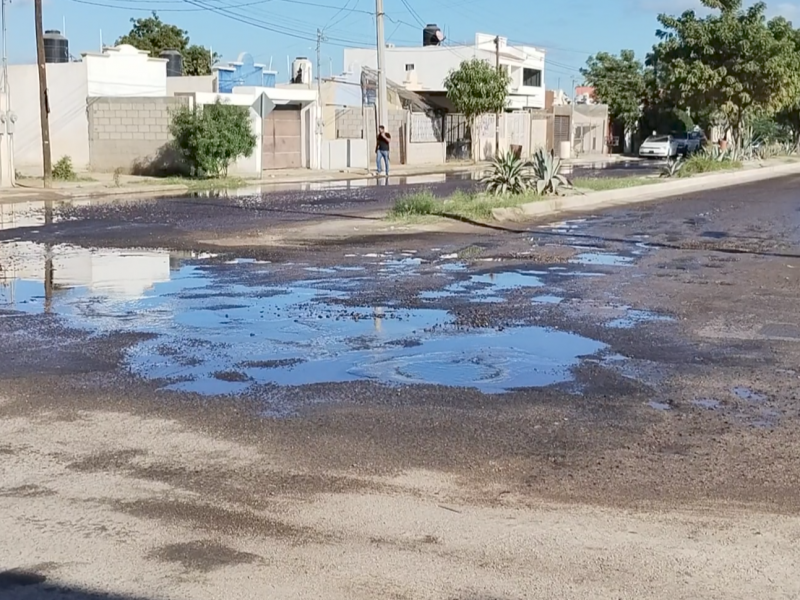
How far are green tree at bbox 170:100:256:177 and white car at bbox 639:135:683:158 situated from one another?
35.0 m

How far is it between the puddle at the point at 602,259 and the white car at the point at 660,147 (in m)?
51.9

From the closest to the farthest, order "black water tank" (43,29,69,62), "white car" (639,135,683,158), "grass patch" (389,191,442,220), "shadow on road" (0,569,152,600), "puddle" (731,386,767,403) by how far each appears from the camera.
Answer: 1. "shadow on road" (0,569,152,600)
2. "puddle" (731,386,767,403)
3. "grass patch" (389,191,442,220)
4. "black water tank" (43,29,69,62)
5. "white car" (639,135,683,158)

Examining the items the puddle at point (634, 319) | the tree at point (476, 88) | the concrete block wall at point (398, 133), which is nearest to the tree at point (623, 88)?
the tree at point (476, 88)

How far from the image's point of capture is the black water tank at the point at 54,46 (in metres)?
46.3

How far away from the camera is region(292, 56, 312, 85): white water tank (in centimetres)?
6241

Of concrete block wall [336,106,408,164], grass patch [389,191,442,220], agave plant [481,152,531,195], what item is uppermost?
concrete block wall [336,106,408,164]

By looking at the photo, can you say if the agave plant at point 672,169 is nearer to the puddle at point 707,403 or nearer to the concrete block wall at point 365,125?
the concrete block wall at point 365,125

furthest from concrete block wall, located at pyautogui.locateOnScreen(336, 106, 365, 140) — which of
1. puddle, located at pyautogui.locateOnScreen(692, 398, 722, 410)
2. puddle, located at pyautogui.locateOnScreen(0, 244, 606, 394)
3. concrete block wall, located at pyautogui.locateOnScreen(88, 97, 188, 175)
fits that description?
puddle, located at pyautogui.locateOnScreen(692, 398, 722, 410)

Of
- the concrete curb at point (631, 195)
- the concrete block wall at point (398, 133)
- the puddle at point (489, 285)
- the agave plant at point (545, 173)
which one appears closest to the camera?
the puddle at point (489, 285)

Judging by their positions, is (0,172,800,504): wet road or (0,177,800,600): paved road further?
(0,172,800,504): wet road

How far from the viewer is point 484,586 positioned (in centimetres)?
474

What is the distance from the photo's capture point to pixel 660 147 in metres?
68.1

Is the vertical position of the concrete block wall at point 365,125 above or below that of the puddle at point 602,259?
above

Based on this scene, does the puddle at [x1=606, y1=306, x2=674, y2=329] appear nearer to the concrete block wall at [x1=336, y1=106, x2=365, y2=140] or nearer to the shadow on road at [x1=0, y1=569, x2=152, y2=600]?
the shadow on road at [x1=0, y1=569, x2=152, y2=600]
